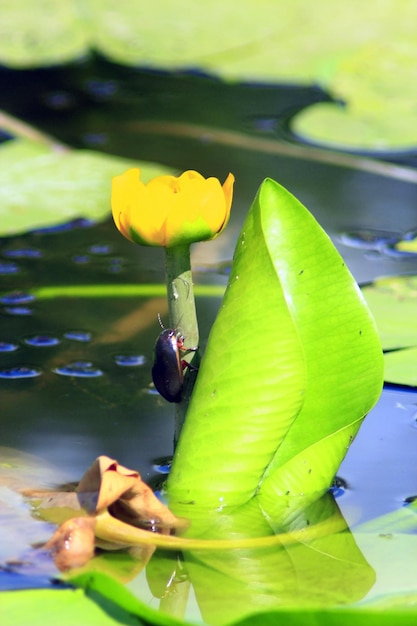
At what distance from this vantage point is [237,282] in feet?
3.33

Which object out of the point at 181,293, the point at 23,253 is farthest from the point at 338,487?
the point at 23,253

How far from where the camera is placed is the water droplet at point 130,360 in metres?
1.50

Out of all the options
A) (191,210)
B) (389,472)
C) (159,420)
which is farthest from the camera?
(159,420)

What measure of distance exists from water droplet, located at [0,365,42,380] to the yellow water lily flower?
0.53 meters

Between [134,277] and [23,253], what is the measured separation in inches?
10.0

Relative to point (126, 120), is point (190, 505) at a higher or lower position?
lower

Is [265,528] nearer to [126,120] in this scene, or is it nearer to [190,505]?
[190,505]

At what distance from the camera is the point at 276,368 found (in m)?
0.98

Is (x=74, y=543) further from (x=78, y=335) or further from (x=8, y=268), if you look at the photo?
(x=8, y=268)

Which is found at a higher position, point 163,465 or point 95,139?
point 95,139

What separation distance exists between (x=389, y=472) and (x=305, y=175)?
1309mm

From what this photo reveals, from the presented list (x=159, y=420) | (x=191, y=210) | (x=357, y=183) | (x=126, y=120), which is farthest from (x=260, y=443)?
(x=126, y=120)

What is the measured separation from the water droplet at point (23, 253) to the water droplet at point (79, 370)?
51 centimetres

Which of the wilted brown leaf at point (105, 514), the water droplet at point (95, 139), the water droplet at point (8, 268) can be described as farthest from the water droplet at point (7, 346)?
the water droplet at point (95, 139)
